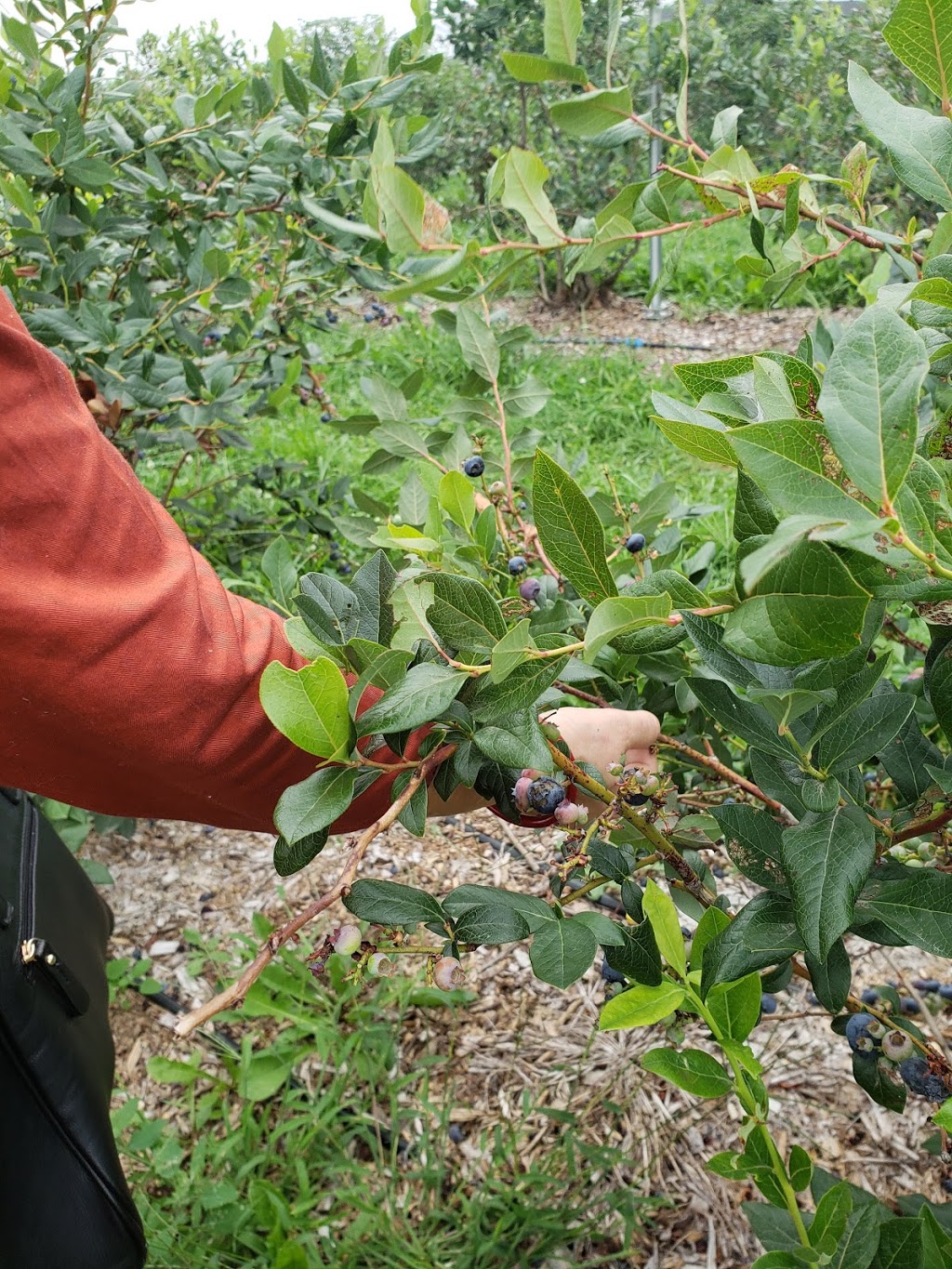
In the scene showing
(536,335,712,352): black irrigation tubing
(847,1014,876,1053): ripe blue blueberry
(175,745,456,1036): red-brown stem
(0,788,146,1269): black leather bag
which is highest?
(175,745,456,1036): red-brown stem

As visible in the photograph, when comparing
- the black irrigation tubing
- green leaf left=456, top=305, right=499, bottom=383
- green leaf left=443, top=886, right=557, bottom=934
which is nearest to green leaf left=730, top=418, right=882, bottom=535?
green leaf left=443, top=886, right=557, bottom=934

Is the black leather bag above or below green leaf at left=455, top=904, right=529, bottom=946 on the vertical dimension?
below

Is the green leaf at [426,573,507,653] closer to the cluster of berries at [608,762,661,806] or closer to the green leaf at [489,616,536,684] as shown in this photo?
the green leaf at [489,616,536,684]

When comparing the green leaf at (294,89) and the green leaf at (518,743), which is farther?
the green leaf at (294,89)

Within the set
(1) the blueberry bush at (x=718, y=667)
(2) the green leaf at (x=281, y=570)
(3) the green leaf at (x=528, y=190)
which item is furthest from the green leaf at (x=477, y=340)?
(2) the green leaf at (x=281, y=570)

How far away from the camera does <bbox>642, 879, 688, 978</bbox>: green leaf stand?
24.4 inches

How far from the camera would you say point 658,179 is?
0.90 m

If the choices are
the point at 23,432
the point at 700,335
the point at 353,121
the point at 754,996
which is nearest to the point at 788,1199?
the point at 754,996

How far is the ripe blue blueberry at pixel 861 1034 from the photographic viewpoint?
0.77 m

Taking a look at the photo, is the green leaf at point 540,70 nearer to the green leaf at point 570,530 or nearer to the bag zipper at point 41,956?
the green leaf at point 570,530

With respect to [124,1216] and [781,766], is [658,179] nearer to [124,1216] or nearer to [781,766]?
[781,766]

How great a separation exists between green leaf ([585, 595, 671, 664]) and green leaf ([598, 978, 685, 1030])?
23cm

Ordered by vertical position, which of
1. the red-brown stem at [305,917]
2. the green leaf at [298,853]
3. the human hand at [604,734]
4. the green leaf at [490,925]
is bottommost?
the human hand at [604,734]

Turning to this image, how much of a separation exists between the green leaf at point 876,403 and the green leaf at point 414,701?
258mm
